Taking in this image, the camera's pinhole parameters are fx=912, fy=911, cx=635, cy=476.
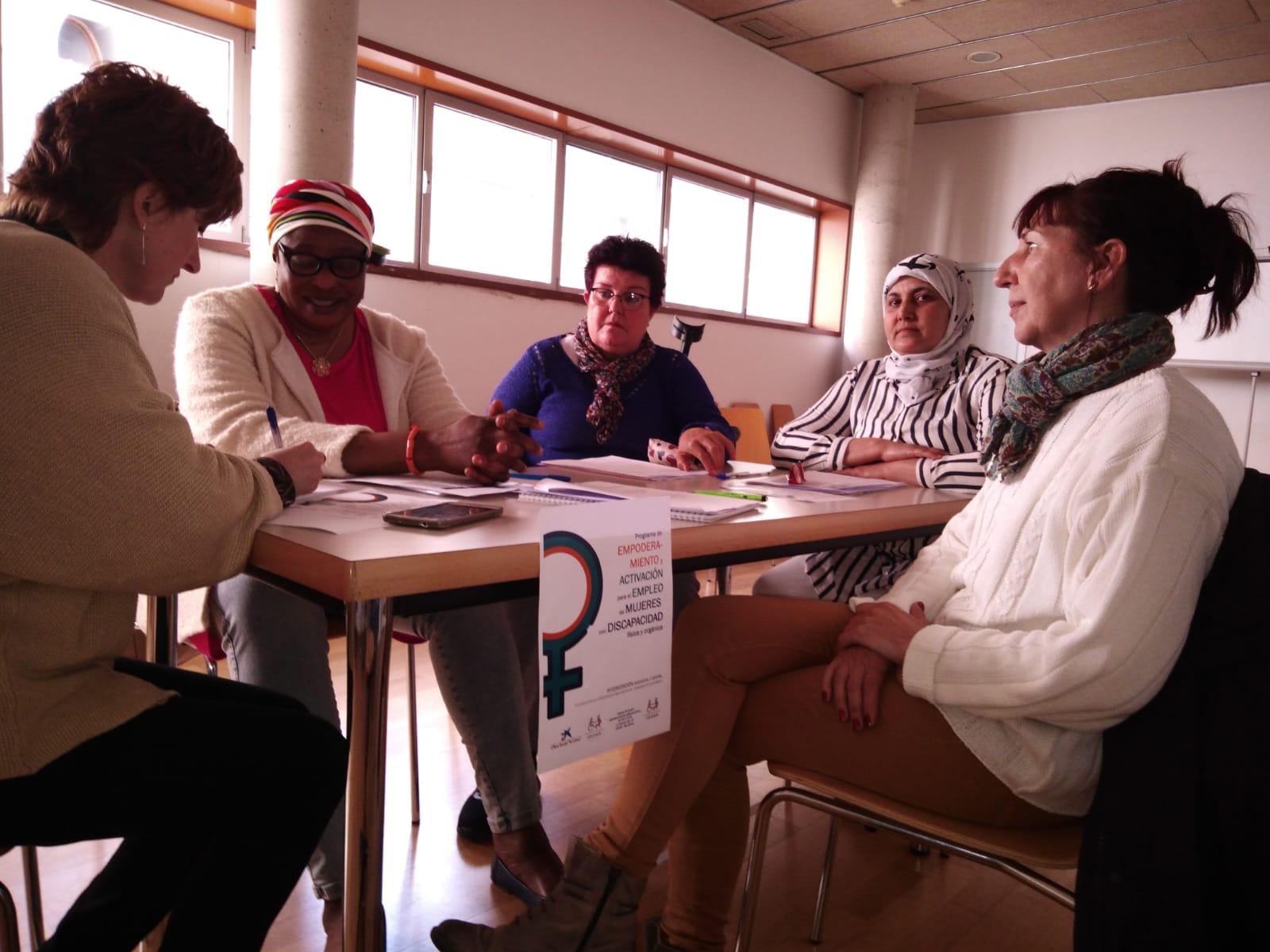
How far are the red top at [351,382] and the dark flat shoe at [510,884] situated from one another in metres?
0.83

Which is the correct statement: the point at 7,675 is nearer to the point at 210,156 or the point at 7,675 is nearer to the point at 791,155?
Answer: the point at 210,156

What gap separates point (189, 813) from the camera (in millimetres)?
879

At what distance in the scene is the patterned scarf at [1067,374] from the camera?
1089mm

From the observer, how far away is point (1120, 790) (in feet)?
2.80

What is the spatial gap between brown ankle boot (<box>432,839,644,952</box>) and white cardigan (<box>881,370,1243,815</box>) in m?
0.43

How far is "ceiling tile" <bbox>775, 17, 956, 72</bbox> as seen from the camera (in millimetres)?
5289

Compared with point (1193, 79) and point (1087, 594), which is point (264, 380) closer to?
point (1087, 594)

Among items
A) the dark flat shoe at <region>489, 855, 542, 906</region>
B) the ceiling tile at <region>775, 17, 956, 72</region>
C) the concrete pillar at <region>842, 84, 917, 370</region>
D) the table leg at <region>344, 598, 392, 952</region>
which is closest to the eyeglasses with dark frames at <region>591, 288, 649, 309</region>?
the dark flat shoe at <region>489, 855, 542, 906</region>

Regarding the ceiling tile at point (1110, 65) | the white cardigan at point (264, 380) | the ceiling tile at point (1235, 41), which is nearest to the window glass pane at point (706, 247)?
the ceiling tile at point (1110, 65)

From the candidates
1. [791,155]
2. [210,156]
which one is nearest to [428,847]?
[210,156]

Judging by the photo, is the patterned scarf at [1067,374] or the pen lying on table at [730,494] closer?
the patterned scarf at [1067,374]

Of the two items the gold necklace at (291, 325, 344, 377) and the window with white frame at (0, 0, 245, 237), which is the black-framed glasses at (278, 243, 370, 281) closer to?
the gold necklace at (291, 325, 344, 377)

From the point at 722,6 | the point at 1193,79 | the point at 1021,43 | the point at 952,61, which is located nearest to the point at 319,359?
the point at 722,6

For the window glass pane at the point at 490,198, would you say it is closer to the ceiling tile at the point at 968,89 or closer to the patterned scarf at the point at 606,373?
the patterned scarf at the point at 606,373
